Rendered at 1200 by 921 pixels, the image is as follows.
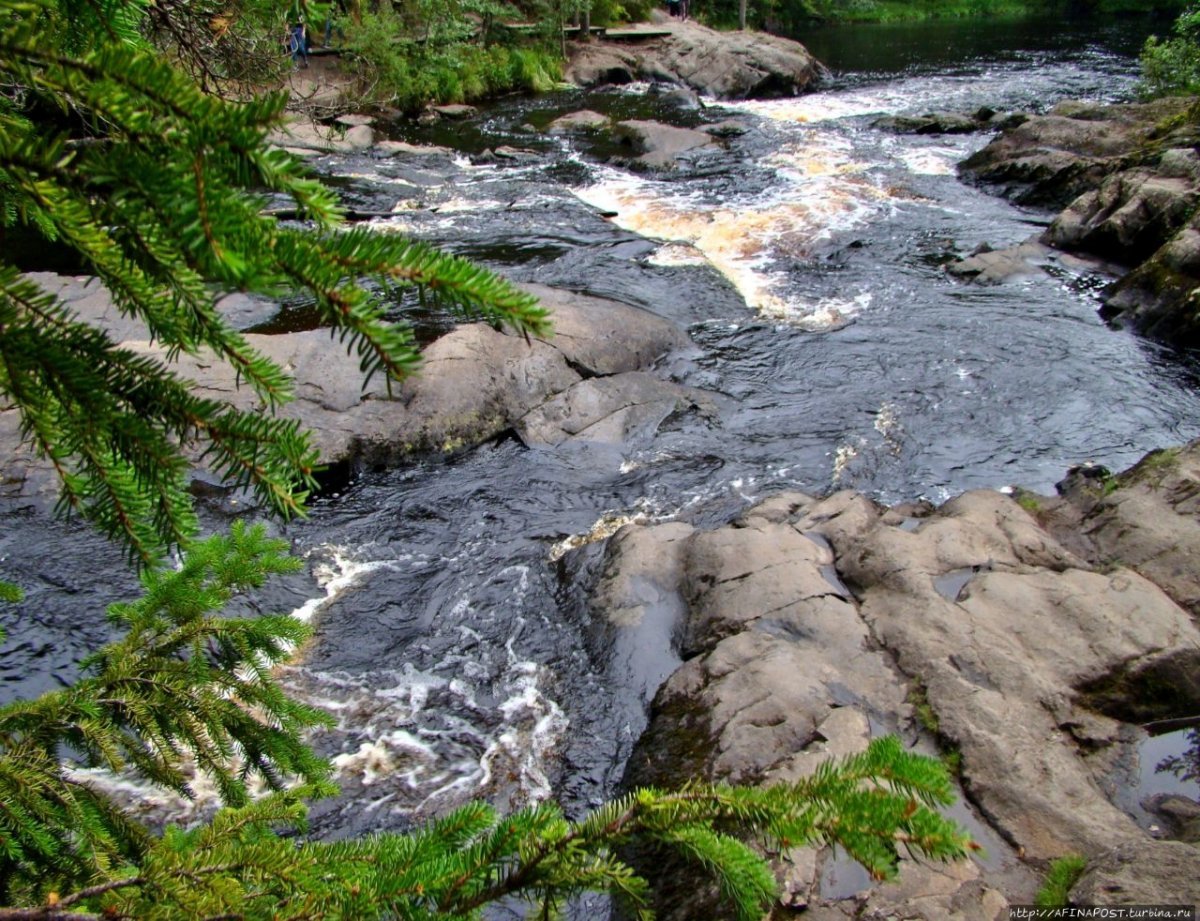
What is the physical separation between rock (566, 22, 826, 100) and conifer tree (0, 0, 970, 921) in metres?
Result: 31.2

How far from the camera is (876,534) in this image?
243 inches

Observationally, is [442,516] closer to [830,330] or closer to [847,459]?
[847,459]

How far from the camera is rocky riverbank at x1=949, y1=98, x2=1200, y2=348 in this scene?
10844 millimetres

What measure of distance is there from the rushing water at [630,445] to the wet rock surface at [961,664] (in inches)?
27.8

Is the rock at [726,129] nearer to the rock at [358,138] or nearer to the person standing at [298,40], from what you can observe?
the rock at [358,138]

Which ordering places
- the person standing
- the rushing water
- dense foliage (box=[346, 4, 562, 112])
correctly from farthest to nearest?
dense foliage (box=[346, 4, 562, 112]) → the rushing water → the person standing

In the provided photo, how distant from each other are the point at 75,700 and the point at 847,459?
7364 mm

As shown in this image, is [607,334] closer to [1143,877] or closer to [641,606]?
[641,606]

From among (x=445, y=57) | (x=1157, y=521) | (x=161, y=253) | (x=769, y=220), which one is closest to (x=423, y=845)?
(x=161, y=253)

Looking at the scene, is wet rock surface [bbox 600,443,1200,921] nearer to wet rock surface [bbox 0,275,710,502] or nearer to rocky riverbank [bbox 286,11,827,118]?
wet rock surface [bbox 0,275,710,502]

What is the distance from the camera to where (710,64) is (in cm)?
3012

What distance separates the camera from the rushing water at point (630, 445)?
541cm

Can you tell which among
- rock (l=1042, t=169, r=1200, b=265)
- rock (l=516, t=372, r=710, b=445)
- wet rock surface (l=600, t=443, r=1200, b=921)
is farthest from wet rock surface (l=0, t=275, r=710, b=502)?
rock (l=1042, t=169, r=1200, b=265)

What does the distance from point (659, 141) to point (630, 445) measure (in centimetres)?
1363
